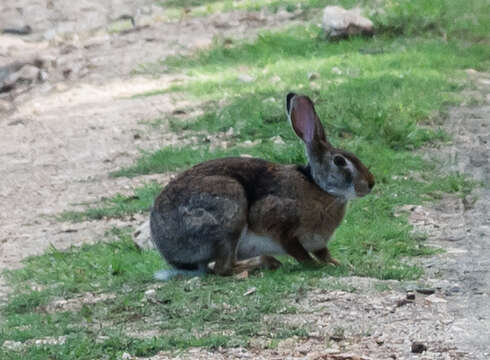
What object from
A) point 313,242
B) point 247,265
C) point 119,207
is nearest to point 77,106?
point 119,207

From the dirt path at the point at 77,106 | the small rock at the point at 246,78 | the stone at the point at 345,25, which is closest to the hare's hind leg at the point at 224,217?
the dirt path at the point at 77,106

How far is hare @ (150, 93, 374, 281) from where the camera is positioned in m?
6.18

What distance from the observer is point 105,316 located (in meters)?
5.80

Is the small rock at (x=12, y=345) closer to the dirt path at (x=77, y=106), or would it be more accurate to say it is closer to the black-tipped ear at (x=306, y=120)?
the black-tipped ear at (x=306, y=120)

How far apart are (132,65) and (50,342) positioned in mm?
9072

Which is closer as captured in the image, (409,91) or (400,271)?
(400,271)

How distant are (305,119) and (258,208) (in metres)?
0.58

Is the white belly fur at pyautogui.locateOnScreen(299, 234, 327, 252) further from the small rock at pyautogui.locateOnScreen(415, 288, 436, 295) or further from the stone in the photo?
the stone

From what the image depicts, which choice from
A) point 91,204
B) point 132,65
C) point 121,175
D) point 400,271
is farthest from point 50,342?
point 132,65

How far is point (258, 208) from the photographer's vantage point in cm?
623

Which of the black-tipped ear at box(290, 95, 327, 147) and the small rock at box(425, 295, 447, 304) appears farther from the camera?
the black-tipped ear at box(290, 95, 327, 147)

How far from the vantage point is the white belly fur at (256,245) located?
6250mm

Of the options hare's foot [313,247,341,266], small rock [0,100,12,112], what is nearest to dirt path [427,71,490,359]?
hare's foot [313,247,341,266]

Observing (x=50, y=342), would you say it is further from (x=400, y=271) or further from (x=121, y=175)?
(x=121, y=175)
